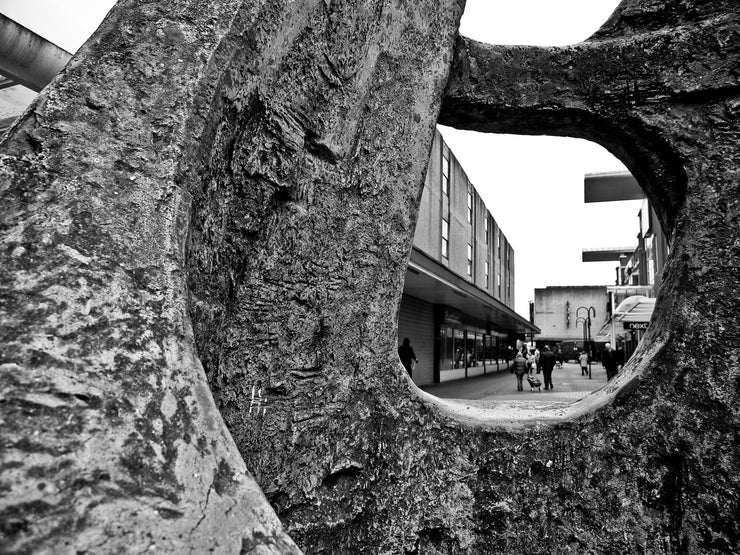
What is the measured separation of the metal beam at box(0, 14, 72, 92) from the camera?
6543 mm

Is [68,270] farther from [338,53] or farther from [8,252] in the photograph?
[338,53]

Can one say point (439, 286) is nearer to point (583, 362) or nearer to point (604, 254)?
point (583, 362)

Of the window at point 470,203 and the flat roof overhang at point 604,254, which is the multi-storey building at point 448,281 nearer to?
the window at point 470,203

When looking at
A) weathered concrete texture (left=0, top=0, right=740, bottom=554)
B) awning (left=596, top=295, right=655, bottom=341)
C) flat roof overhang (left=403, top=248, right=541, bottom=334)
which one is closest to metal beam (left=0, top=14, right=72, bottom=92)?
flat roof overhang (left=403, top=248, right=541, bottom=334)

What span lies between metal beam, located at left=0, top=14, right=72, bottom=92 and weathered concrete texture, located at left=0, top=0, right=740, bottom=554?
6.60 metres

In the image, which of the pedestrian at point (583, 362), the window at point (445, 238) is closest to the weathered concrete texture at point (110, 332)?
the window at point (445, 238)

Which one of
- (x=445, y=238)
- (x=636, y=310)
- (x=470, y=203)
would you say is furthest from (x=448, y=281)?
(x=470, y=203)

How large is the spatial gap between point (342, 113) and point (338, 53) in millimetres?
243

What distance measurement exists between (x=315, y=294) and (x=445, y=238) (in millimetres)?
15854

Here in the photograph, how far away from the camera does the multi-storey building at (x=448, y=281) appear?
12.8 metres

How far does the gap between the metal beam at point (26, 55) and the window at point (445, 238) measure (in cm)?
1221

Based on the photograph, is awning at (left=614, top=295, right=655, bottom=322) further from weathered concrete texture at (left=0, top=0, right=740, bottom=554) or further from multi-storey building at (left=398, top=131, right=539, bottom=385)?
weathered concrete texture at (left=0, top=0, right=740, bottom=554)

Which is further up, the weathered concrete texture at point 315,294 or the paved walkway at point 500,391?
the weathered concrete texture at point 315,294

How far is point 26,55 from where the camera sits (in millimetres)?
6836
